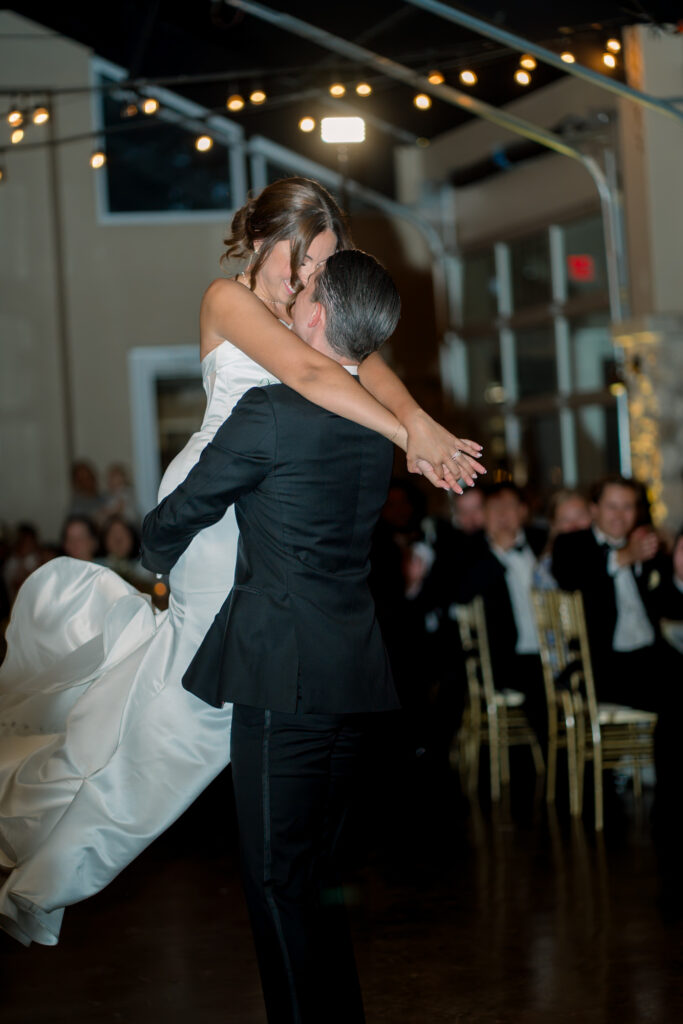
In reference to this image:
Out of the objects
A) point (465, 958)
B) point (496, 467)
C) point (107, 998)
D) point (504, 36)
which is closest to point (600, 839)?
point (465, 958)

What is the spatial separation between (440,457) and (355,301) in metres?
0.33

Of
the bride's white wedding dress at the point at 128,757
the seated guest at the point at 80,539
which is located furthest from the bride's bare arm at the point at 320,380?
the seated guest at the point at 80,539

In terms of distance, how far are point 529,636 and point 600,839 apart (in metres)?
1.55

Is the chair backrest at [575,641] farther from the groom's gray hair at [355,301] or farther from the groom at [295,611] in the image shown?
the groom's gray hair at [355,301]

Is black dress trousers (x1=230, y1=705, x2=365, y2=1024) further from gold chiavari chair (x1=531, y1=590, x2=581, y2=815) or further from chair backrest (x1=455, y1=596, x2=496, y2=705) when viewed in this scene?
chair backrest (x1=455, y1=596, x2=496, y2=705)

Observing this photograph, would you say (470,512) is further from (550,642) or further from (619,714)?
(619,714)

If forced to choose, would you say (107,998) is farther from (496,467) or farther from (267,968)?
(496,467)

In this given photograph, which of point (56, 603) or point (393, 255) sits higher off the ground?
point (393, 255)

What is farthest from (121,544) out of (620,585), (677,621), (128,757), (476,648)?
(128,757)

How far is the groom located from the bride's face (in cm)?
23

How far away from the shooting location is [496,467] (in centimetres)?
1201

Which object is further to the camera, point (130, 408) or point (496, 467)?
point (130, 408)

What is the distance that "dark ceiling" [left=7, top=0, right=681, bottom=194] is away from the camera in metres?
7.18

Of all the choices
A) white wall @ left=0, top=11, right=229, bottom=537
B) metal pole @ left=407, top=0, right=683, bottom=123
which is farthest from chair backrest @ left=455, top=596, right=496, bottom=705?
white wall @ left=0, top=11, right=229, bottom=537
